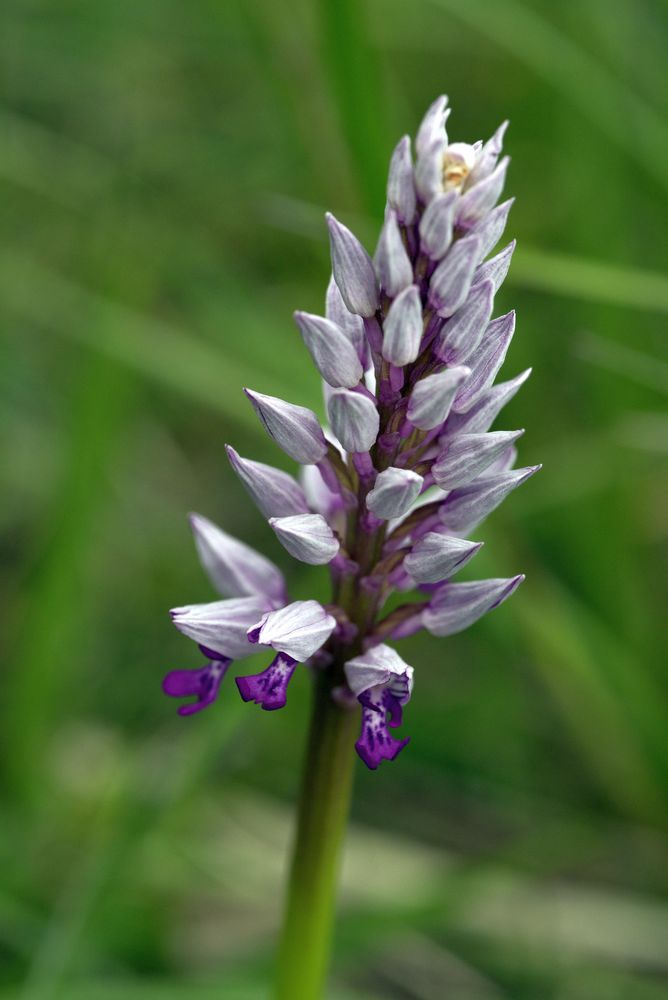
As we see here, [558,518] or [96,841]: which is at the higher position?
[558,518]

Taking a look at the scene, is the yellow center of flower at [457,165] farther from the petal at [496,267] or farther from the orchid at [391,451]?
the petal at [496,267]

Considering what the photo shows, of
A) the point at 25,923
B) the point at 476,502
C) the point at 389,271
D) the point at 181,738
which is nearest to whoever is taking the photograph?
the point at 389,271

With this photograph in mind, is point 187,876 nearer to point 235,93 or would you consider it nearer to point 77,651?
point 77,651

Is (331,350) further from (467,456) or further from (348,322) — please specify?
(467,456)

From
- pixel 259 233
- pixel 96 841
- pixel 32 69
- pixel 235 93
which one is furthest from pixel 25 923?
pixel 235 93

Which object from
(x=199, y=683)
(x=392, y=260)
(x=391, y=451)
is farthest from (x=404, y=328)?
(x=199, y=683)

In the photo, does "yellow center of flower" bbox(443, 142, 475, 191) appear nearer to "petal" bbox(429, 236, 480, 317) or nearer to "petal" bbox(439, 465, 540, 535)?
"petal" bbox(429, 236, 480, 317)
